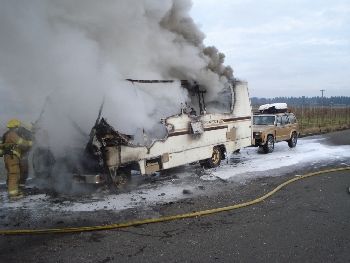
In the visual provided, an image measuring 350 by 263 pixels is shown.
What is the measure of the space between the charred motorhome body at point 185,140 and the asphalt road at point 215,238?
1918mm

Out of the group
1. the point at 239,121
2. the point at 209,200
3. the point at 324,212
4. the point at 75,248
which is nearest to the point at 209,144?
the point at 239,121

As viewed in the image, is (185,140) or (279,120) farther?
(279,120)

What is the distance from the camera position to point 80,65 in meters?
8.57

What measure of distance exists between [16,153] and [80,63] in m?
2.92

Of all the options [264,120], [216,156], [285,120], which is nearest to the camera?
[216,156]

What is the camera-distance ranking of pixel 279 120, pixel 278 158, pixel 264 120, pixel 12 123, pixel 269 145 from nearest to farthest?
pixel 12 123 → pixel 278 158 → pixel 269 145 → pixel 264 120 → pixel 279 120

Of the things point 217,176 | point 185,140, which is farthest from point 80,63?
point 217,176

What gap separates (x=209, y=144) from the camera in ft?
41.3

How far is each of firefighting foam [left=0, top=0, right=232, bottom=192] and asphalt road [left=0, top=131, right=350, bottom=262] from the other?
2748mm

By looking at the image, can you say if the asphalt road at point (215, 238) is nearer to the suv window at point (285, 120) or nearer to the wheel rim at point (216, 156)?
the wheel rim at point (216, 156)

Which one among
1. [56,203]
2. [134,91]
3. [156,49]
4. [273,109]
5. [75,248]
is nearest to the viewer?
[75,248]

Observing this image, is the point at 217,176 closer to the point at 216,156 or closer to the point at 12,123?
the point at 216,156

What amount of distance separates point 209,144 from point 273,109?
6.52m

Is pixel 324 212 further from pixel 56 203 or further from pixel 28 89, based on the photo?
pixel 28 89
